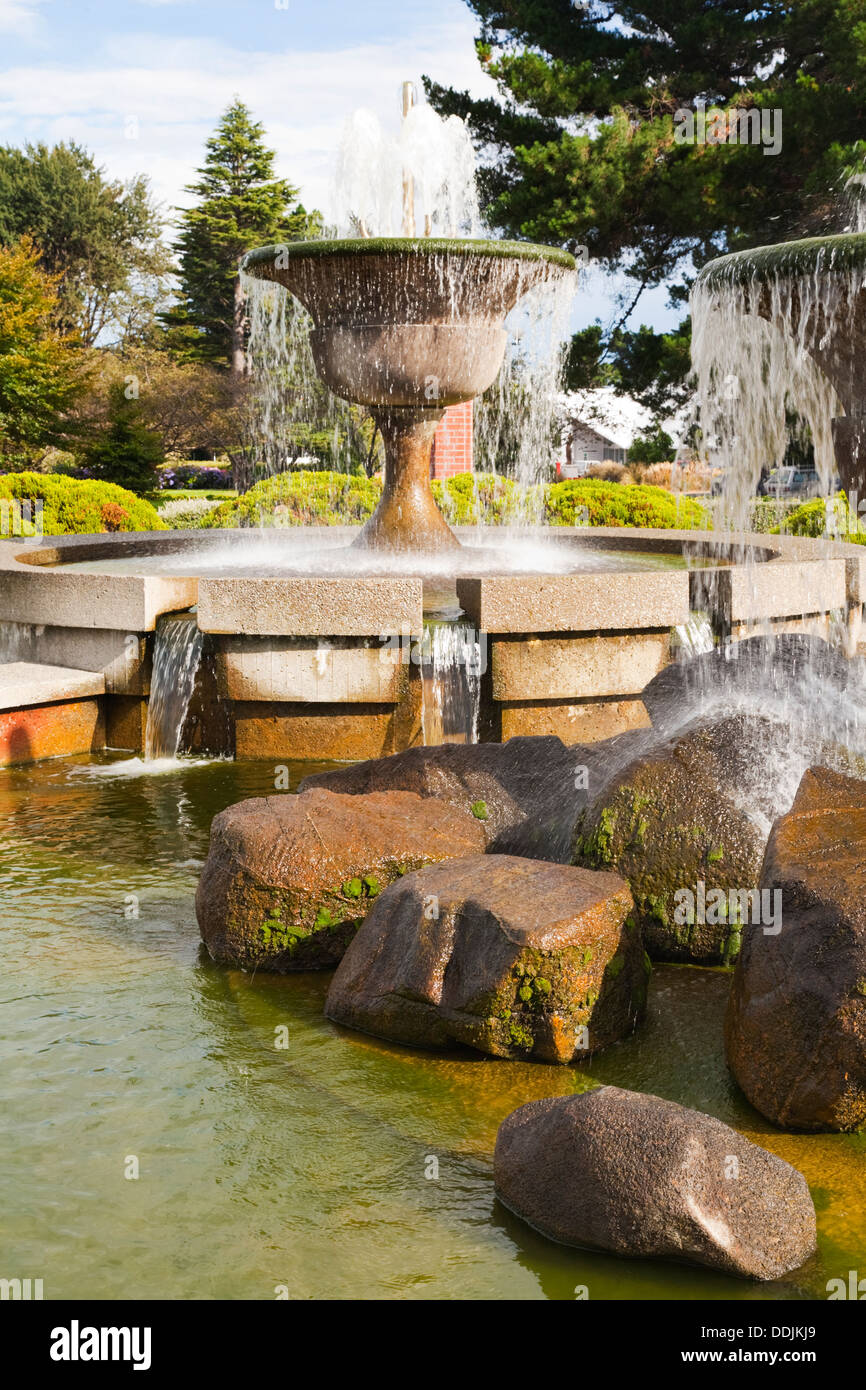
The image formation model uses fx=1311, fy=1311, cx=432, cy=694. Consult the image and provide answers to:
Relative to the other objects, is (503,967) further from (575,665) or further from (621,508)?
(621,508)

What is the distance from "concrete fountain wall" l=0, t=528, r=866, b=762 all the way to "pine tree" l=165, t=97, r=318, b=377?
129ft

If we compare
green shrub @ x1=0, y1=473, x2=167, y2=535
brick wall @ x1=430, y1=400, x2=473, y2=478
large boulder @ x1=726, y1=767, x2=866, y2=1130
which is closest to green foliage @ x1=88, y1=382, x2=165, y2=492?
brick wall @ x1=430, y1=400, x2=473, y2=478

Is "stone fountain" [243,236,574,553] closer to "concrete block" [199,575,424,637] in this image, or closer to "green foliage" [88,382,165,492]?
"concrete block" [199,575,424,637]

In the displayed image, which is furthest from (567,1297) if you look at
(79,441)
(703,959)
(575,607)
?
(79,441)

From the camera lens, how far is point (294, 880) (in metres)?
4.65

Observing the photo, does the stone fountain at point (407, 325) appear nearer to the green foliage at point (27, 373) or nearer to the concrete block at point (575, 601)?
the concrete block at point (575, 601)

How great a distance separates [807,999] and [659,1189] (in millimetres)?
760

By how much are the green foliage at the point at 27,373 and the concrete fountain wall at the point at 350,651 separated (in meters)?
21.8

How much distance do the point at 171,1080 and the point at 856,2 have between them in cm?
2288

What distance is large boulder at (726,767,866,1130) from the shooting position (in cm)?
345

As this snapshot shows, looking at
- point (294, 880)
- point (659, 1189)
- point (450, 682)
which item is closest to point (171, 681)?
point (450, 682)

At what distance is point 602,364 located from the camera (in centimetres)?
2586

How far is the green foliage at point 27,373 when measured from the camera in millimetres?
28469
